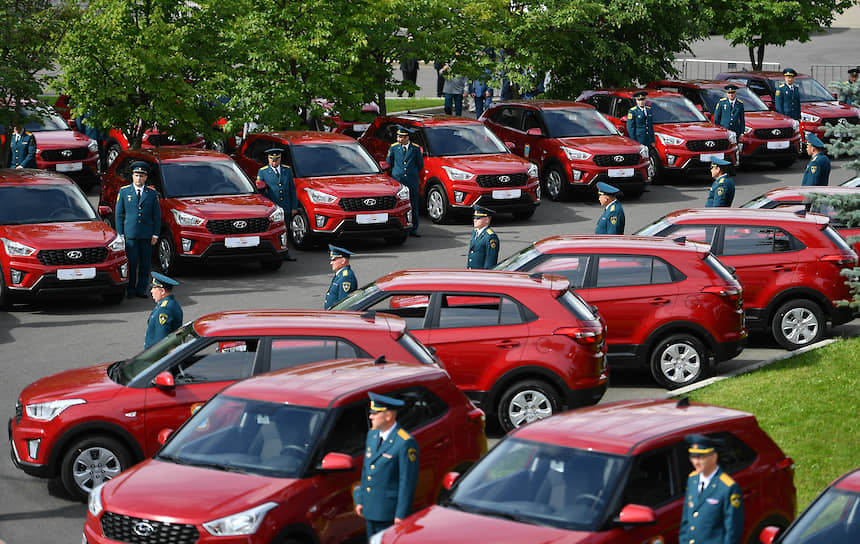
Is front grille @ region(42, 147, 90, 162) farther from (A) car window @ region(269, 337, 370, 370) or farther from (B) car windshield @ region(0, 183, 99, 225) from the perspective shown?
(A) car window @ region(269, 337, 370, 370)

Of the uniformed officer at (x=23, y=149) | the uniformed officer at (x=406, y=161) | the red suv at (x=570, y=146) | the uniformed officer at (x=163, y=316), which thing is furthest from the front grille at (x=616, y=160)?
the uniformed officer at (x=163, y=316)

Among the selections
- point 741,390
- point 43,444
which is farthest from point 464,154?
point 43,444

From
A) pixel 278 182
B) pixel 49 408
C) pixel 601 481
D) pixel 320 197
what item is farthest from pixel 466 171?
pixel 601 481

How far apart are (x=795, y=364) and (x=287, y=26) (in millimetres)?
15662

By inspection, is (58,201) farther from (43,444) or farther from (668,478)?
(668,478)

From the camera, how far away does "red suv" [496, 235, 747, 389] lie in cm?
1438

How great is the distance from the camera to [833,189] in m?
15.8

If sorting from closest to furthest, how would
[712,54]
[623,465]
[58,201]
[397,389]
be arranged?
[623,465] → [397,389] → [58,201] → [712,54]

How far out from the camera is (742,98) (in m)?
31.3

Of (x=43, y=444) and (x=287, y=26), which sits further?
(x=287, y=26)

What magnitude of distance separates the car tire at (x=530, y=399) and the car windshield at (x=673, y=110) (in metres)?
17.0

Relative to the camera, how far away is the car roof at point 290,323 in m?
11.0

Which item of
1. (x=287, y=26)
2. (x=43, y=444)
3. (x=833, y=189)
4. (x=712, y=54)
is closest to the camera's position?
(x=43, y=444)

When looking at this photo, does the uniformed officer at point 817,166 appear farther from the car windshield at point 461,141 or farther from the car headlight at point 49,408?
the car headlight at point 49,408
